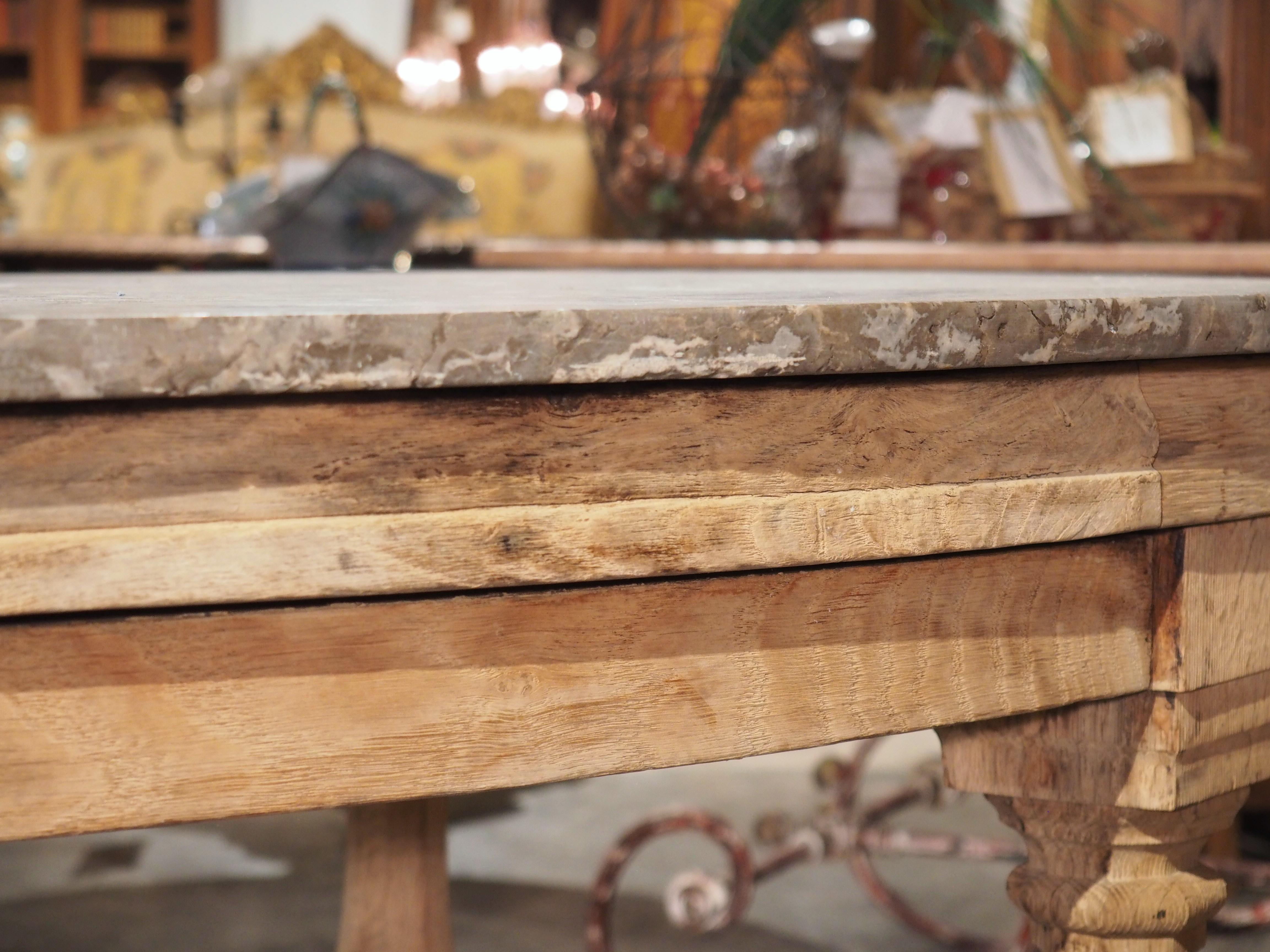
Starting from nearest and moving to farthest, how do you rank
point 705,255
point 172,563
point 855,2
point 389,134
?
point 172,563
point 705,255
point 855,2
point 389,134

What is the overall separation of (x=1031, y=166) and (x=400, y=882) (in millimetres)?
957

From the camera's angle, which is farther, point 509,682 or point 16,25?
point 16,25

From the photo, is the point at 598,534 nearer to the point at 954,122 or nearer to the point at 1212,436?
the point at 1212,436

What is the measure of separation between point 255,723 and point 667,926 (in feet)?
4.53

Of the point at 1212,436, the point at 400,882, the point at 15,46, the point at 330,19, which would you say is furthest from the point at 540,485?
the point at 15,46

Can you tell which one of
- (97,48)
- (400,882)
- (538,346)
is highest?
(97,48)

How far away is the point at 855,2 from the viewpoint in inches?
108

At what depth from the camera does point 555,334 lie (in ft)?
1.25

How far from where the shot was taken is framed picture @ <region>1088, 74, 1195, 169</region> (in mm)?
1537

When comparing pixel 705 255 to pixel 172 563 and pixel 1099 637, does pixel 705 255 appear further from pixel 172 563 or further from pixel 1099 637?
pixel 172 563

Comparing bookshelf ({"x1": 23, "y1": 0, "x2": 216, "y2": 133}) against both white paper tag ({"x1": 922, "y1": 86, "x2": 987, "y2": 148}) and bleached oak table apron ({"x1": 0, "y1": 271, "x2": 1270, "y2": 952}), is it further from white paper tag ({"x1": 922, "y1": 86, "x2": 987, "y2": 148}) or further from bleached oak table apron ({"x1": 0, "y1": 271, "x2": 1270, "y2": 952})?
bleached oak table apron ({"x1": 0, "y1": 271, "x2": 1270, "y2": 952})

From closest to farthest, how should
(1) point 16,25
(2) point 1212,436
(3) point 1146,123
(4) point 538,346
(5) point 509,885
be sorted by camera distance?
(4) point 538,346 → (2) point 1212,436 → (3) point 1146,123 → (5) point 509,885 → (1) point 16,25

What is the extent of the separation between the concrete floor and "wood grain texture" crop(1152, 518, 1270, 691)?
1.16m

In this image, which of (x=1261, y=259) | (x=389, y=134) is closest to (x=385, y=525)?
(x=1261, y=259)
